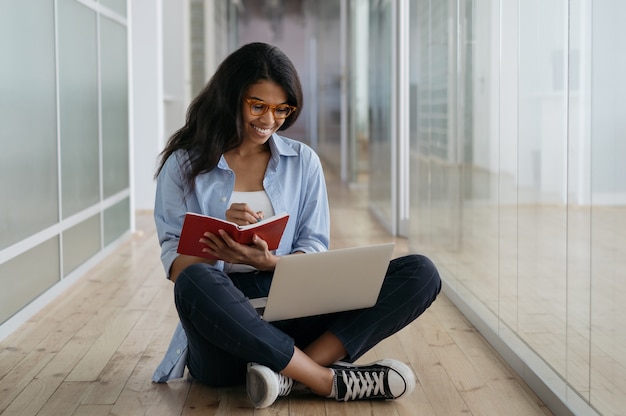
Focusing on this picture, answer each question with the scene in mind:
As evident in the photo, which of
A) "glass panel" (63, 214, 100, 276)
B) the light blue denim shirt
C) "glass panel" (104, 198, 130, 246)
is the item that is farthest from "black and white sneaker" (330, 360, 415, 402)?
"glass panel" (104, 198, 130, 246)

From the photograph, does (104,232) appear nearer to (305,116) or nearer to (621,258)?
(621,258)

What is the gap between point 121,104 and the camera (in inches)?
223

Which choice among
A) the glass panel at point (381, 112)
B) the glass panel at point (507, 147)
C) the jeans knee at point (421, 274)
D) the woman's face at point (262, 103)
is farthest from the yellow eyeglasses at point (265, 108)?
the glass panel at point (381, 112)

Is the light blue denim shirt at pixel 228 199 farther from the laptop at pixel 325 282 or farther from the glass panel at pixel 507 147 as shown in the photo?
the glass panel at pixel 507 147

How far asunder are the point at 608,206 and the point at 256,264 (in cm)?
82

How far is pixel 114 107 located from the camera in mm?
5453

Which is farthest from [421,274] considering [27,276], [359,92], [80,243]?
[359,92]

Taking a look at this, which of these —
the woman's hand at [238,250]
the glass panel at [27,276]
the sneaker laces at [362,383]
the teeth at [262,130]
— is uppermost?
the teeth at [262,130]

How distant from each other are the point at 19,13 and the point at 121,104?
223cm

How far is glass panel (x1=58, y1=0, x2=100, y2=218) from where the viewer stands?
422 centimetres

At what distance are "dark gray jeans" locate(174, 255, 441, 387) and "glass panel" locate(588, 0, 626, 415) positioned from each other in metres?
0.51

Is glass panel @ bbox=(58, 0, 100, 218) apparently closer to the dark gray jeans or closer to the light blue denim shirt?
the light blue denim shirt

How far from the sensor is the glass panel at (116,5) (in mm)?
5273

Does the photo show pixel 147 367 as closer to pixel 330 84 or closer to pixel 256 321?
pixel 256 321
